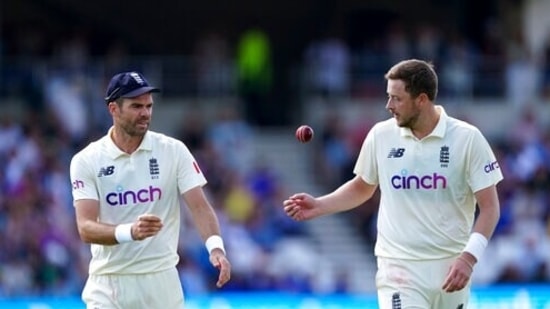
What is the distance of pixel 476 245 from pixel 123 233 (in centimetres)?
205

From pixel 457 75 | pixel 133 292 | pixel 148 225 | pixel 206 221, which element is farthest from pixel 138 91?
pixel 457 75

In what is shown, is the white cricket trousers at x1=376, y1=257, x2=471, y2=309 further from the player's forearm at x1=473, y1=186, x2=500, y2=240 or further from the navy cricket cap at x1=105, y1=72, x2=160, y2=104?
the navy cricket cap at x1=105, y1=72, x2=160, y2=104

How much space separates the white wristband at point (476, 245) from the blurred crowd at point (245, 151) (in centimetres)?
933

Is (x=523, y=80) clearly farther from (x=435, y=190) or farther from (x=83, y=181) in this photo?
(x=83, y=181)

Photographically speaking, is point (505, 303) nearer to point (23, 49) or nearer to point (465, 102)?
point (465, 102)

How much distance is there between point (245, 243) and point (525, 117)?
17.9ft

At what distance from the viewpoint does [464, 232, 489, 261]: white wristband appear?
988 cm

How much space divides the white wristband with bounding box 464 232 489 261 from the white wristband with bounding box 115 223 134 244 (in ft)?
6.39

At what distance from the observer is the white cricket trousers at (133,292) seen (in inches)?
401

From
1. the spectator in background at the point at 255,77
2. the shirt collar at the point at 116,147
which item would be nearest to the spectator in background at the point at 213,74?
the spectator in background at the point at 255,77

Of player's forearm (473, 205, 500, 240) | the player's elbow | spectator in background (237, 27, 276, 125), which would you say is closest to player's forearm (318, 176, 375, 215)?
player's forearm (473, 205, 500, 240)

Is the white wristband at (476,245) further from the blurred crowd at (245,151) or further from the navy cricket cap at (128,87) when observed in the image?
the blurred crowd at (245,151)

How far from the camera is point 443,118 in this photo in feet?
33.8

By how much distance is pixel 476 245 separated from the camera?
9.90m
